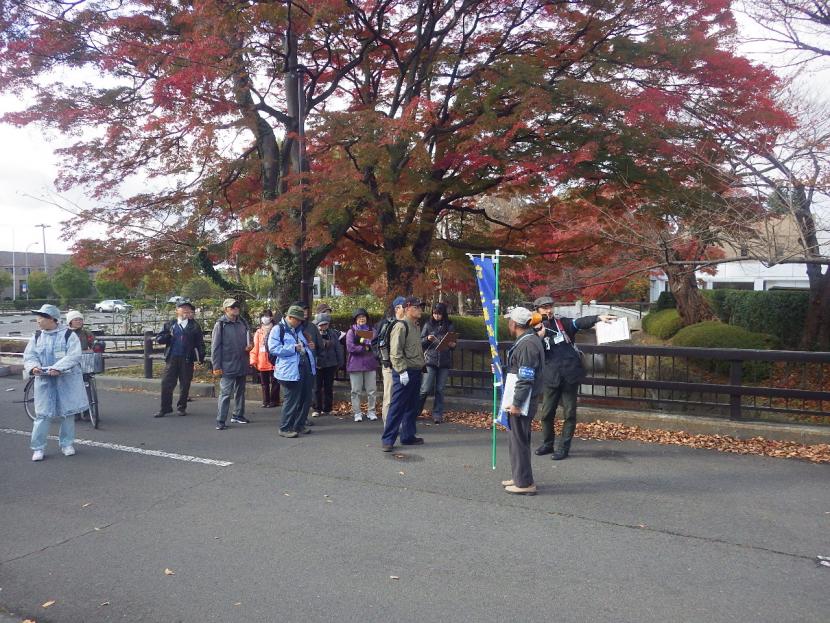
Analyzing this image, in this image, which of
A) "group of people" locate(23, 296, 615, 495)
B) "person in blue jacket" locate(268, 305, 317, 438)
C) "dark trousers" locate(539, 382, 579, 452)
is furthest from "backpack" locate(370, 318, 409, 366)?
"dark trousers" locate(539, 382, 579, 452)

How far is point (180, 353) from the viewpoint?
9633 mm

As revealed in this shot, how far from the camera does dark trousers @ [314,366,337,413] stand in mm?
9773

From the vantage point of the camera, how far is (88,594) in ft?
12.6

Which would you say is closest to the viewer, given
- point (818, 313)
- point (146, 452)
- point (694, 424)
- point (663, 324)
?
point (146, 452)

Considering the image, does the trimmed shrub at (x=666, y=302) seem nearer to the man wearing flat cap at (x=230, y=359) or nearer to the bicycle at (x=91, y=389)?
the man wearing flat cap at (x=230, y=359)

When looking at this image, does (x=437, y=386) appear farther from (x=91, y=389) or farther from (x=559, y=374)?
(x=91, y=389)

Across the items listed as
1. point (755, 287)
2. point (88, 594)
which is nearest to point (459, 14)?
point (88, 594)

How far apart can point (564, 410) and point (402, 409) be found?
6.26 feet

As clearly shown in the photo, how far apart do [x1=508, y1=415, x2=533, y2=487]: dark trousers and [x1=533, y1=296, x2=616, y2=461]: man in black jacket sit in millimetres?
1381

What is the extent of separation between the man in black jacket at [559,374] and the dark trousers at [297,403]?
315cm

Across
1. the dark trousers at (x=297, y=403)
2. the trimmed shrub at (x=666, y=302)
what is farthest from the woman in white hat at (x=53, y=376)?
the trimmed shrub at (x=666, y=302)

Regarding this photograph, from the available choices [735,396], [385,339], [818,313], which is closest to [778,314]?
[818,313]

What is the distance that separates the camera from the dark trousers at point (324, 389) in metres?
9.77

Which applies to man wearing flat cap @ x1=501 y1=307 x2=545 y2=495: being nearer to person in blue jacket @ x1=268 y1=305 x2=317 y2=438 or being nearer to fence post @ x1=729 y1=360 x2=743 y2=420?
person in blue jacket @ x1=268 y1=305 x2=317 y2=438
